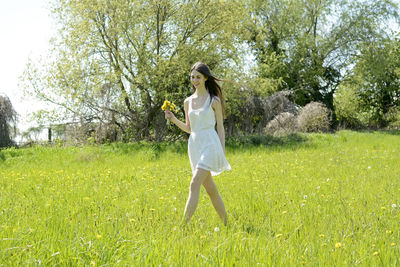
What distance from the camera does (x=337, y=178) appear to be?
7863mm

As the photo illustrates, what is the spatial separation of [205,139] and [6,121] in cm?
1639

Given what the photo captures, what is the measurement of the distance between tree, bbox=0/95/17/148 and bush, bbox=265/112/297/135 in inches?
472

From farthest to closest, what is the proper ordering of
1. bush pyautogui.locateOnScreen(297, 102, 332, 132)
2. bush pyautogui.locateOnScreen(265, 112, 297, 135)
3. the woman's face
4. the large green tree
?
the large green tree, bush pyautogui.locateOnScreen(297, 102, 332, 132), bush pyautogui.locateOnScreen(265, 112, 297, 135), the woman's face

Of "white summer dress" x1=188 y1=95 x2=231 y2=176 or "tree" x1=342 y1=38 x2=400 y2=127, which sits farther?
"tree" x1=342 y1=38 x2=400 y2=127

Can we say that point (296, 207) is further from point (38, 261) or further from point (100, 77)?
point (100, 77)

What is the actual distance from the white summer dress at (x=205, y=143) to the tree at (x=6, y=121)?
15935 mm

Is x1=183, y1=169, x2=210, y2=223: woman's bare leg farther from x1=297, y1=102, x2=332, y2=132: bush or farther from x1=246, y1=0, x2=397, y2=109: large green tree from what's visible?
x1=246, y1=0, x2=397, y2=109: large green tree

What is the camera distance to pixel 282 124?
2112 centimetres

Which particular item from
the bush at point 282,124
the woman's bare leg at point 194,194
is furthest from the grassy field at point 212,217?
the bush at point 282,124

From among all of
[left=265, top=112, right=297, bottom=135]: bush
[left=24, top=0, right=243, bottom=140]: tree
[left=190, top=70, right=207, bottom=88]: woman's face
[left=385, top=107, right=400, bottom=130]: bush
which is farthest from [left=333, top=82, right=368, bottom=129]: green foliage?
[left=190, top=70, right=207, bottom=88]: woman's face

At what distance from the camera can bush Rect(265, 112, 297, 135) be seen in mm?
20395

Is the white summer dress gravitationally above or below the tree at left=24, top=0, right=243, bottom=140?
below

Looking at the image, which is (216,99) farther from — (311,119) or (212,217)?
(311,119)

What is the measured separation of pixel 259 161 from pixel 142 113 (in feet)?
24.7
